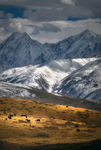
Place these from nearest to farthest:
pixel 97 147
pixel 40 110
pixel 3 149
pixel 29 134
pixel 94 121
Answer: pixel 3 149
pixel 97 147
pixel 29 134
pixel 94 121
pixel 40 110

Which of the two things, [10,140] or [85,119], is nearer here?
[10,140]

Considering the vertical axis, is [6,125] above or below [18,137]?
below

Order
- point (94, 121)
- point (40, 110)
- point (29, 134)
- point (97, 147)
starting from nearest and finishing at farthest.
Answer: point (97, 147), point (29, 134), point (94, 121), point (40, 110)

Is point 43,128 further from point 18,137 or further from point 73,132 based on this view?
point 18,137

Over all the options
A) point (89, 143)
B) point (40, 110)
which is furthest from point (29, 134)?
point (40, 110)

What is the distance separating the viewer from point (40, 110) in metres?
119

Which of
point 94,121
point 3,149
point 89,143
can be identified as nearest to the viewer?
point 3,149

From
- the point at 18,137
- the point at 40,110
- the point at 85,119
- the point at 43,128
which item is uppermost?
the point at 18,137

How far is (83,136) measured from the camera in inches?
2594

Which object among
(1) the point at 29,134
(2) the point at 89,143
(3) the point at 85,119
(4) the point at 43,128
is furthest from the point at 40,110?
(2) the point at 89,143

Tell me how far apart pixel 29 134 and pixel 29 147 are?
1282 centimetres

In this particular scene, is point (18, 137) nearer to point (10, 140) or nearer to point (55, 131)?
point (10, 140)

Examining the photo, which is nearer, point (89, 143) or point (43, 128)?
point (89, 143)

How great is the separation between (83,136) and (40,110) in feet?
179
